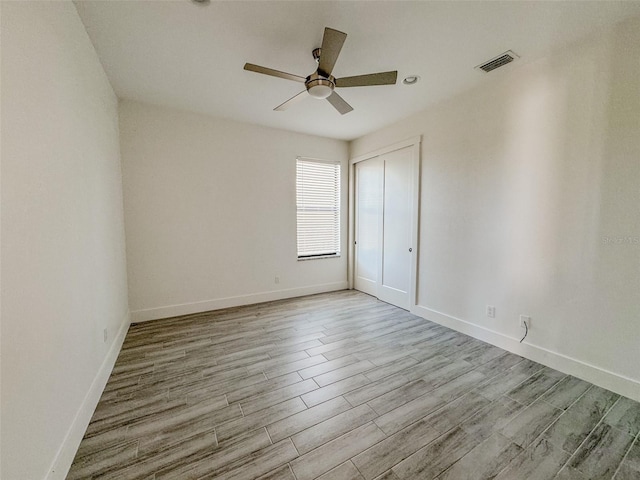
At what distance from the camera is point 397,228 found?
3844 millimetres

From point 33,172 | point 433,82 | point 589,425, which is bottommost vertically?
point 589,425

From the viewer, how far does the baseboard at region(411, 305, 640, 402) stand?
1.92 metres

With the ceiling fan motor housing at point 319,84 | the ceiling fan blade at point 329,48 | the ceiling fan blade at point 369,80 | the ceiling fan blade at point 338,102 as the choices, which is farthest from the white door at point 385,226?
the ceiling fan blade at point 329,48

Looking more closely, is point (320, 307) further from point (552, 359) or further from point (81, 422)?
point (81, 422)

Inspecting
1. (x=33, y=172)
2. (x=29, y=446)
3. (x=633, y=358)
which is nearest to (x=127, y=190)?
(x=33, y=172)

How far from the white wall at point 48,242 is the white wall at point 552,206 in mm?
3392

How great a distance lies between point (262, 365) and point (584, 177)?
311 cm

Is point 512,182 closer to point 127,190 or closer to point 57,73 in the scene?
point 57,73

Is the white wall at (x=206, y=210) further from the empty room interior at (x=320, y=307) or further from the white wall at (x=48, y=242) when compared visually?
the white wall at (x=48, y=242)

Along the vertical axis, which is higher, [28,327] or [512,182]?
[512,182]

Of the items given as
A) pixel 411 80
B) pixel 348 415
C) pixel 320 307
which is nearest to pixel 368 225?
pixel 320 307

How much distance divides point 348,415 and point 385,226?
284 cm

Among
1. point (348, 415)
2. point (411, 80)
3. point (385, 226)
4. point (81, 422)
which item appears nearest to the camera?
point (81, 422)

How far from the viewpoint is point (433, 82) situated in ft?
8.71
